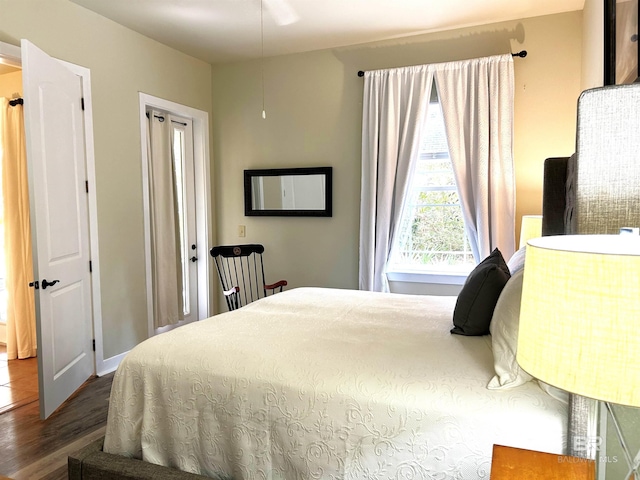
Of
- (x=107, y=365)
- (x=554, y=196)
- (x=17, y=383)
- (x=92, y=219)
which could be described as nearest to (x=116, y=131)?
(x=92, y=219)

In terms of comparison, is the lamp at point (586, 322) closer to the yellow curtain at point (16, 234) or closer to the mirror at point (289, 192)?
the mirror at point (289, 192)

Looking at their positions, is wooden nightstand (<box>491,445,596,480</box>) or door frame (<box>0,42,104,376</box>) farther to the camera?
door frame (<box>0,42,104,376</box>)

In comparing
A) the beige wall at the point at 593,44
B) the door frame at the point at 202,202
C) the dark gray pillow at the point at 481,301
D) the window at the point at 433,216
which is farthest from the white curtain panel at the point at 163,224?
the beige wall at the point at 593,44

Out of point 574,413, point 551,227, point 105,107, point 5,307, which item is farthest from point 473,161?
point 5,307

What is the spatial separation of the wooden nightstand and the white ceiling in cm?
309

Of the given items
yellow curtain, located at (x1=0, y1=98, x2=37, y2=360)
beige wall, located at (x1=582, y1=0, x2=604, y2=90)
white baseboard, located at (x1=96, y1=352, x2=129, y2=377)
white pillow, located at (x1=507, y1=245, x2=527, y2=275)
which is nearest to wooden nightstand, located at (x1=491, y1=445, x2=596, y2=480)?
white pillow, located at (x1=507, y1=245, x2=527, y2=275)

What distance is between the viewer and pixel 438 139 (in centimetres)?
388

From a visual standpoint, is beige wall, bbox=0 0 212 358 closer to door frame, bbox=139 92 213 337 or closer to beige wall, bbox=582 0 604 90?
door frame, bbox=139 92 213 337

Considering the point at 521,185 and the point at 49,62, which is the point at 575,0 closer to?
the point at 521,185

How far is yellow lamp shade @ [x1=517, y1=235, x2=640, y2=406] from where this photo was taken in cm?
67

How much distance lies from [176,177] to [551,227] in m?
3.27

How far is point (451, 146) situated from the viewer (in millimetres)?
3699

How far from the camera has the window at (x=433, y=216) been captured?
3.87 meters

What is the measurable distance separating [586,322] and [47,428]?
3.03 m
